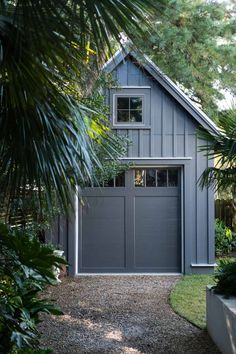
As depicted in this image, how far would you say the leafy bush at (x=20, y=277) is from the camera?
11.4ft

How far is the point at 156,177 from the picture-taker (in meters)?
11.5

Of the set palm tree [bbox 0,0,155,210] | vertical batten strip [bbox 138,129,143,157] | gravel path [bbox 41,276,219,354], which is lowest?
gravel path [bbox 41,276,219,354]

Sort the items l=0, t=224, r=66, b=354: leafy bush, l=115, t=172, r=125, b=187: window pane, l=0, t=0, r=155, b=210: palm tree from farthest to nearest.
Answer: l=115, t=172, r=125, b=187: window pane → l=0, t=224, r=66, b=354: leafy bush → l=0, t=0, r=155, b=210: palm tree

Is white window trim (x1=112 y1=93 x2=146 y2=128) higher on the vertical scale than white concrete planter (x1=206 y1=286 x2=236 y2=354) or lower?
higher

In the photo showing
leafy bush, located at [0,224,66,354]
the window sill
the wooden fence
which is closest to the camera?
leafy bush, located at [0,224,66,354]

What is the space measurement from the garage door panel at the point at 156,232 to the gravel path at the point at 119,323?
1397 mm

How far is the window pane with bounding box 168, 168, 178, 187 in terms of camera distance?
11.5 metres

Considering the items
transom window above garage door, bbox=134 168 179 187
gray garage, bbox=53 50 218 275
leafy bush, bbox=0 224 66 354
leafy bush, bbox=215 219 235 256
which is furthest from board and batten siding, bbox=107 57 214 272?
leafy bush, bbox=0 224 66 354

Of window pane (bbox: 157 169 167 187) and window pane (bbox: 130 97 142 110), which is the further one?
window pane (bbox: 157 169 167 187)

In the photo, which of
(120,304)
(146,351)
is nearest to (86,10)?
(146,351)

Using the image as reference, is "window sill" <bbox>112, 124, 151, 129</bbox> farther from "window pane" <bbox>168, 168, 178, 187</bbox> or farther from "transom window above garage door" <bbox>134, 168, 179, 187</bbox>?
"window pane" <bbox>168, 168, 178, 187</bbox>

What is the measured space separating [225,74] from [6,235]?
13149 millimetres

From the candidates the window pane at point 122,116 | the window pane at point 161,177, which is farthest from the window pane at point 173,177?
the window pane at point 122,116

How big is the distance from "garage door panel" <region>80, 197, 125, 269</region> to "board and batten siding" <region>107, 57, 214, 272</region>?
4.34 ft
